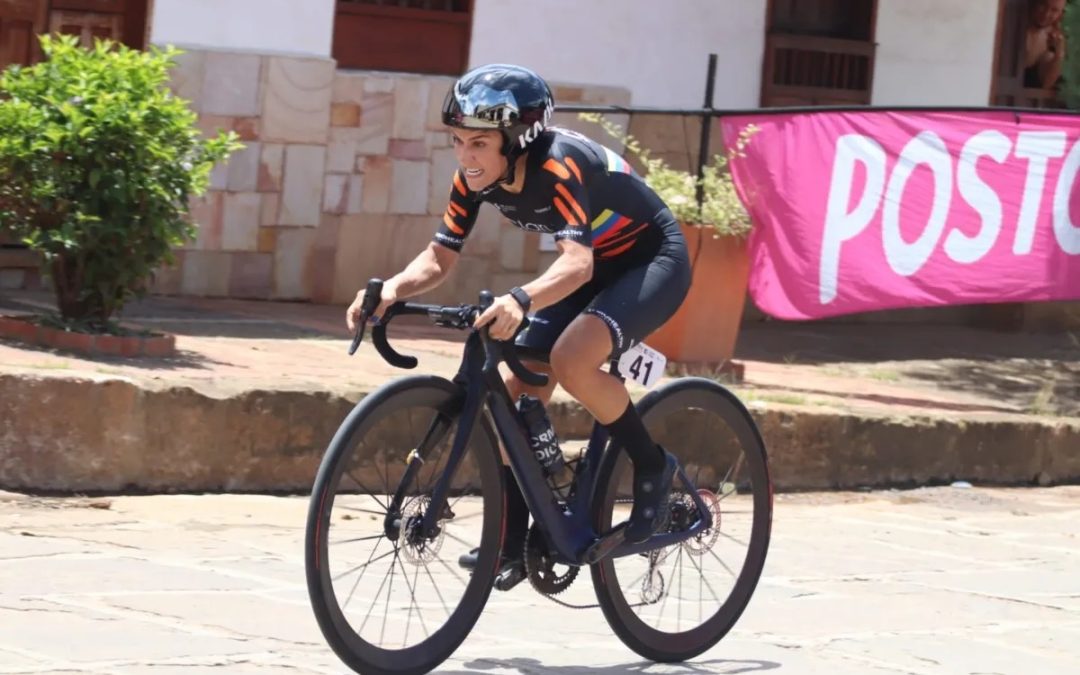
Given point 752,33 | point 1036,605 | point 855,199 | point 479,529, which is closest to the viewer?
point 479,529

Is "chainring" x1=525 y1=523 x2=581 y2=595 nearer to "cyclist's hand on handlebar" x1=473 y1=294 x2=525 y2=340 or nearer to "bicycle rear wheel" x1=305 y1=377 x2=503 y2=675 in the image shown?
"bicycle rear wheel" x1=305 y1=377 x2=503 y2=675

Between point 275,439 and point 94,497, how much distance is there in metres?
0.81

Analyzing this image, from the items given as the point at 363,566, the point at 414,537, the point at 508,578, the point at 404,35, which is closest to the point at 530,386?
the point at 508,578

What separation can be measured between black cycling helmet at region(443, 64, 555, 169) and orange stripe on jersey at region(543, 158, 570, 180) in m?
0.08

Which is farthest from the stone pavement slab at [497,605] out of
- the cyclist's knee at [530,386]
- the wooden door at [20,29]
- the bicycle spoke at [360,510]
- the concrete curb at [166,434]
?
the wooden door at [20,29]

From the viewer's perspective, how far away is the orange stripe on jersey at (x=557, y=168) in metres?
5.02

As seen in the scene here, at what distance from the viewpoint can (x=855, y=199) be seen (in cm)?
1010

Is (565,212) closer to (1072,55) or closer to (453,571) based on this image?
(453,571)

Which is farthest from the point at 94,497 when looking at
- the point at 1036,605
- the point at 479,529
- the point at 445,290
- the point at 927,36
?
the point at 927,36

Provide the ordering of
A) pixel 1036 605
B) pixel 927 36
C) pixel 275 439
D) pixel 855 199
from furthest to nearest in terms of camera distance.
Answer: pixel 927 36
pixel 855 199
pixel 275 439
pixel 1036 605

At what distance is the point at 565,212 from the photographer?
4.99 metres

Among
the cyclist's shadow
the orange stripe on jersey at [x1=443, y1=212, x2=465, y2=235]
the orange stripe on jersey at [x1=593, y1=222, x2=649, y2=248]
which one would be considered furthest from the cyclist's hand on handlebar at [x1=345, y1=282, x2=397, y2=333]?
the cyclist's shadow

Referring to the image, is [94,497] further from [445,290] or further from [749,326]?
[749,326]

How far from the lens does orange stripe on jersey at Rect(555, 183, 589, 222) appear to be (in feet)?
16.4
